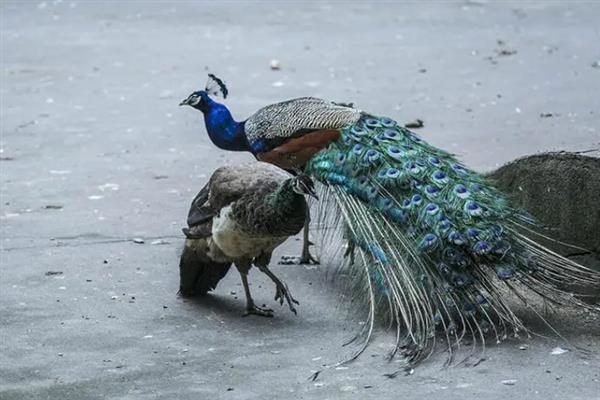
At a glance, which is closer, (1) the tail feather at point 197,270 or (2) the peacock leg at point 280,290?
(2) the peacock leg at point 280,290

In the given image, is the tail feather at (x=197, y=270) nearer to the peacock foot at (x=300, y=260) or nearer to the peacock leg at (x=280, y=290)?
the peacock leg at (x=280, y=290)

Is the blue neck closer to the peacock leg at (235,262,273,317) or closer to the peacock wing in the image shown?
the peacock wing

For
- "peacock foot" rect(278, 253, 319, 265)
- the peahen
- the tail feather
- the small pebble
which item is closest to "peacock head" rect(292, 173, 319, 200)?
the peahen

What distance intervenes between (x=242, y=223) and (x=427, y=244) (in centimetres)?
91

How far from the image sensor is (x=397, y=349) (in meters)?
5.65

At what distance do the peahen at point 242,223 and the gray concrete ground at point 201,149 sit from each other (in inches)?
5.7

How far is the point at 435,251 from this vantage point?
5699 millimetres

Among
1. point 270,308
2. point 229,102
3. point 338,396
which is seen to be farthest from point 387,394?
point 229,102

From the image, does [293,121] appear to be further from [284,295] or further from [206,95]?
[284,295]

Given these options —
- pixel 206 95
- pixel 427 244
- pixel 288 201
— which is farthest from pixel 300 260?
pixel 427 244

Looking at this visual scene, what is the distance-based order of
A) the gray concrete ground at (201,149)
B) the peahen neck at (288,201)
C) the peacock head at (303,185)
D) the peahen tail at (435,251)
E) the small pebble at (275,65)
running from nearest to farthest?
the gray concrete ground at (201,149), the peahen tail at (435,251), the peacock head at (303,185), the peahen neck at (288,201), the small pebble at (275,65)

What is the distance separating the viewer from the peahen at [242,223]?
5973 millimetres

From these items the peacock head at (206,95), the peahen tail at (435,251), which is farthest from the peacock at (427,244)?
the peacock head at (206,95)

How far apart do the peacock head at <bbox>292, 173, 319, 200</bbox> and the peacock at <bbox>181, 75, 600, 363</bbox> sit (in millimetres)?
263
